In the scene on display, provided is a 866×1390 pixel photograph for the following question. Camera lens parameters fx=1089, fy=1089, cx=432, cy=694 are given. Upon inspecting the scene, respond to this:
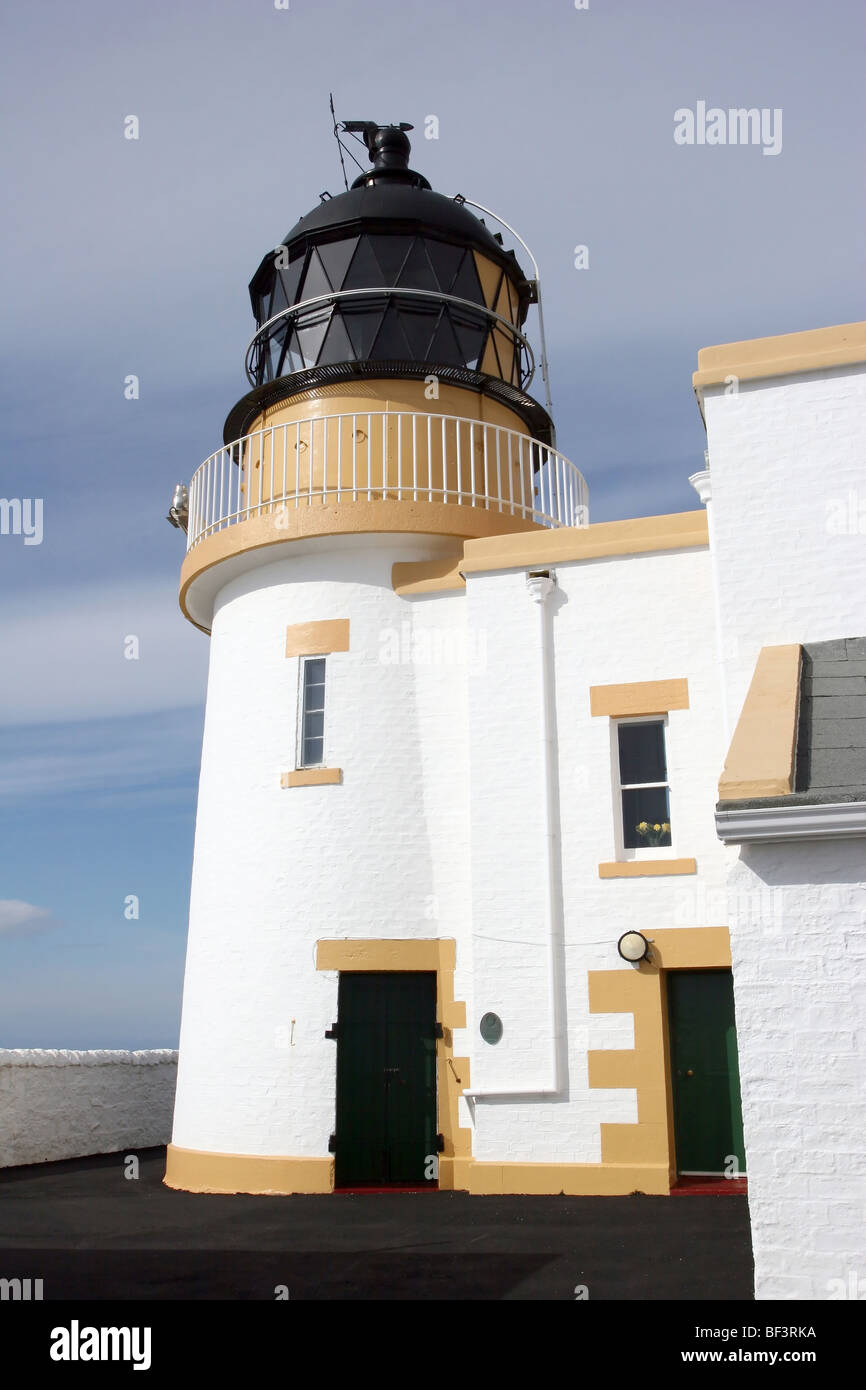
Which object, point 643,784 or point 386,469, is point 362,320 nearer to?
point 386,469

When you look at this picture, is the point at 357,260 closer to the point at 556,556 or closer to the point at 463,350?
the point at 463,350

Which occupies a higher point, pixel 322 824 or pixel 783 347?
pixel 783 347

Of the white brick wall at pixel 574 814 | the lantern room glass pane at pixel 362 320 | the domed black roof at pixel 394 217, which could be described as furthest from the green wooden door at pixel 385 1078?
the domed black roof at pixel 394 217

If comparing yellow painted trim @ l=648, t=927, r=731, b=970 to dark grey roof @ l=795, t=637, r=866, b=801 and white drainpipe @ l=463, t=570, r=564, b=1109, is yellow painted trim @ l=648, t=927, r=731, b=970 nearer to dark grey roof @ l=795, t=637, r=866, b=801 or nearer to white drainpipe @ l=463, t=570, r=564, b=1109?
white drainpipe @ l=463, t=570, r=564, b=1109

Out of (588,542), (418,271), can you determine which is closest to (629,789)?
(588,542)

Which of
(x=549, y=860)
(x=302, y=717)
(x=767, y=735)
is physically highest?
(x=302, y=717)

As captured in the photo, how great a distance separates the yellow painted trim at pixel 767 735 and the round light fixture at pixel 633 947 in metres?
3.17

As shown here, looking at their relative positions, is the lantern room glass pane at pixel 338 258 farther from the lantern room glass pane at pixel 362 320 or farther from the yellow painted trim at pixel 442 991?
the yellow painted trim at pixel 442 991

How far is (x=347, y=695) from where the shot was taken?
11.2m

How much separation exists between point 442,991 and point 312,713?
10.3 feet

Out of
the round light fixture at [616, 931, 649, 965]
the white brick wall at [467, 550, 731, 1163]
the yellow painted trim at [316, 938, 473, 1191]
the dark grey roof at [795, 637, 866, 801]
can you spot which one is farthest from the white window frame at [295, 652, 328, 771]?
the dark grey roof at [795, 637, 866, 801]

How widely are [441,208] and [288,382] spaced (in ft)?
9.91

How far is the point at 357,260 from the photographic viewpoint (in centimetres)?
1309
